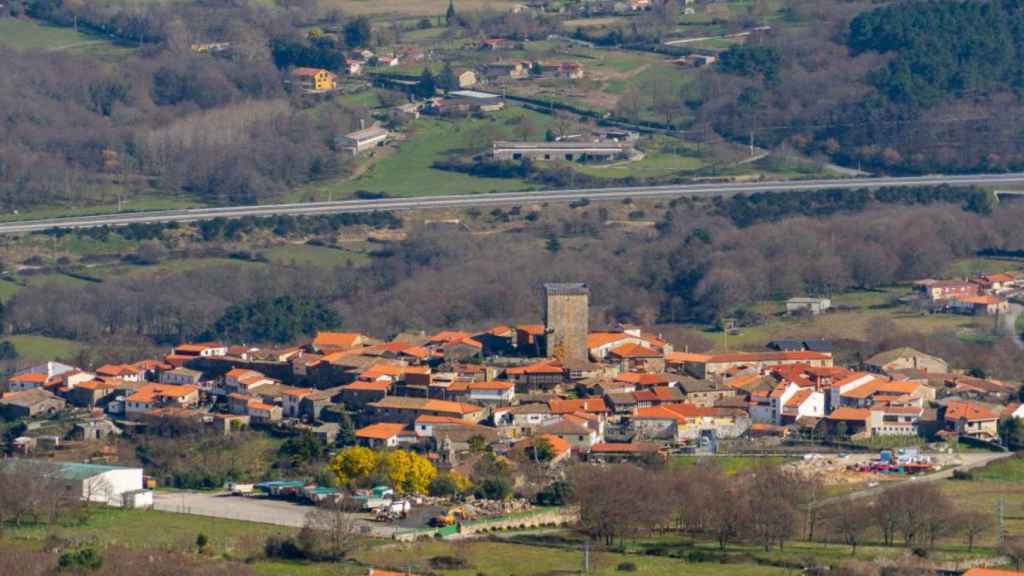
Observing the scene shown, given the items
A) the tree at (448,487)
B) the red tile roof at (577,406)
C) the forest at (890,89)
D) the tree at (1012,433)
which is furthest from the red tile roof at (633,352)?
the forest at (890,89)

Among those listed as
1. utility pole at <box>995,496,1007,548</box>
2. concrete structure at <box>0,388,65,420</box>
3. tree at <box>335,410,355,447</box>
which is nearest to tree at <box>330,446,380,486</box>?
tree at <box>335,410,355,447</box>

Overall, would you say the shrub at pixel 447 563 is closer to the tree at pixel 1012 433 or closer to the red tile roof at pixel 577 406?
the red tile roof at pixel 577 406

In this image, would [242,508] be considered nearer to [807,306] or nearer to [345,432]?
[345,432]

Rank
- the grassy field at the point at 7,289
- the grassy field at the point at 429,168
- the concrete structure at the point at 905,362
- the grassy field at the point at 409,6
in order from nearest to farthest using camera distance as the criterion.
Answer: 1. the concrete structure at the point at 905,362
2. the grassy field at the point at 7,289
3. the grassy field at the point at 429,168
4. the grassy field at the point at 409,6

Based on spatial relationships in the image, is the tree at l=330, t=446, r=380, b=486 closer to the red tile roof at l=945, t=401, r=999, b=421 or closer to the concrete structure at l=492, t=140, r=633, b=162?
the red tile roof at l=945, t=401, r=999, b=421

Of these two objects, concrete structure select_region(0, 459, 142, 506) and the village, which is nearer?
concrete structure select_region(0, 459, 142, 506)

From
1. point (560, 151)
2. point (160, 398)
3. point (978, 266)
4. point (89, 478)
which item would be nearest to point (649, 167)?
point (560, 151)

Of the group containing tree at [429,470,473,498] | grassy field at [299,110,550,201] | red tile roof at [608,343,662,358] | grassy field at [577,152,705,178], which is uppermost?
tree at [429,470,473,498]
